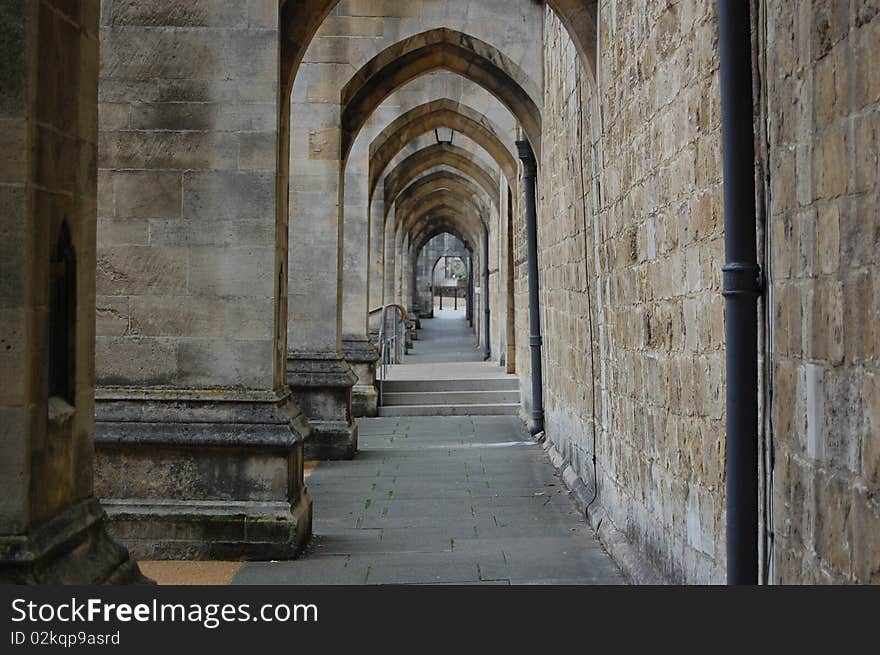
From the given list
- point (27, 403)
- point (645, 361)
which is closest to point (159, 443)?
point (645, 361)

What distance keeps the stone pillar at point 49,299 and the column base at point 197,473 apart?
258 centimetres

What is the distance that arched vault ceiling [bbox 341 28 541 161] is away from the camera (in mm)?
10281

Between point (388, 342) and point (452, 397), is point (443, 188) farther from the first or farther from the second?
point (452, 397)

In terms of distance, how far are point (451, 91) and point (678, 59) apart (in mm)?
9734

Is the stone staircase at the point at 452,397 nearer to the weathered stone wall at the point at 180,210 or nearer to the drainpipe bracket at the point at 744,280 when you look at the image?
Result: the weathered stone wall at the point at 180,210

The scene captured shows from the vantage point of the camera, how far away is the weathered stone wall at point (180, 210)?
5590 millimetres

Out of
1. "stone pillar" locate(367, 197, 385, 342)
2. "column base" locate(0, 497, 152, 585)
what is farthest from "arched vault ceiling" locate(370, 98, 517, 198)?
"column base" locate(0, 497, 152, 585)

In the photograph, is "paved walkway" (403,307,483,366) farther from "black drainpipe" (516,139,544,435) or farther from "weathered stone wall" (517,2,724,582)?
"weathered stone wall" (517,2,724,582)

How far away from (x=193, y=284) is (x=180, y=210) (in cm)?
41

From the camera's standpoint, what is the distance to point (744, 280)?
124 inches

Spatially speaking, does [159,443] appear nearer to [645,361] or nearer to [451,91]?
[645,361]

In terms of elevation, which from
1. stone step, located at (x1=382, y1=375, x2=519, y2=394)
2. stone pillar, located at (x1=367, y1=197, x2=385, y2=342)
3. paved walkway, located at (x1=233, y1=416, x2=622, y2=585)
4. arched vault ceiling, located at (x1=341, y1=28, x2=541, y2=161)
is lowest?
paved walkway, located at (x1=233, y1=416, x2=622, y2=585)

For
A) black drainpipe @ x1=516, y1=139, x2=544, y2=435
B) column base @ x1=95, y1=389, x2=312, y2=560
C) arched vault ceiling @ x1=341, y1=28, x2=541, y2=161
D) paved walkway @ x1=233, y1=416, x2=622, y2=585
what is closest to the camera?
paved walkway @ x1=233, y1=416, x2=622, y2=585

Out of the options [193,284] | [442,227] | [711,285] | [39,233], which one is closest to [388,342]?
[193,284]
